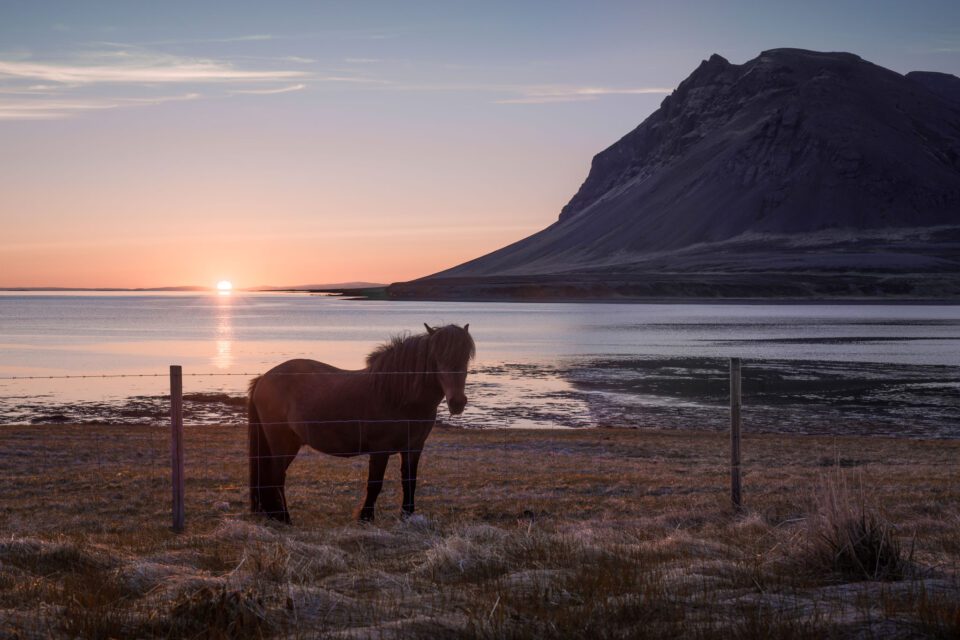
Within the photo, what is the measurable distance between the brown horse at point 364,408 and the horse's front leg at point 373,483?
0.01 m

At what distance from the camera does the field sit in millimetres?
4621

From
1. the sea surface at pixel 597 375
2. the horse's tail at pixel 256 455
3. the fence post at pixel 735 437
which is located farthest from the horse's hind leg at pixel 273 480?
the fence post at pixel 735 437

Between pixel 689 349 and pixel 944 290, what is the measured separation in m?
103

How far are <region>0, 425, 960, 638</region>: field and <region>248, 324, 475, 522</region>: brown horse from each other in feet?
2.02

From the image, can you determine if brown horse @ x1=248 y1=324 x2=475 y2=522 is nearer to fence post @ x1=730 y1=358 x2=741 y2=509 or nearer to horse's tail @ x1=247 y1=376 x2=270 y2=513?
horse's tail @ x1=247 y1=376 x2=270 y2=513

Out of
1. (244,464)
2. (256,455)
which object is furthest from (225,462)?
(256,455)

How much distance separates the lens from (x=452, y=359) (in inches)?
357

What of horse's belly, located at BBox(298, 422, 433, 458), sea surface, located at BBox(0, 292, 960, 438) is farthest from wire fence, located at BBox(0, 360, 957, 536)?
sea surface, located at BBox(0, 292, 960, 438)

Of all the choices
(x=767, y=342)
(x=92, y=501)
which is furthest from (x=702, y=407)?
(x=767, y=342)

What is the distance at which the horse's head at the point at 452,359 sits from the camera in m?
8.97

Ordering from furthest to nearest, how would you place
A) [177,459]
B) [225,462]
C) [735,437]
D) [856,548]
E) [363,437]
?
[225,462] → [735,437] → [363,437] → [177,459] → [856,548]

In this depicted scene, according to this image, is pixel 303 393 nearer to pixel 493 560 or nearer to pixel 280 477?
pixel 280 477

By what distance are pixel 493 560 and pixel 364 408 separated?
3.46m

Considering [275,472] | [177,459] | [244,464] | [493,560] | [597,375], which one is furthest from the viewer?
[597,375]
